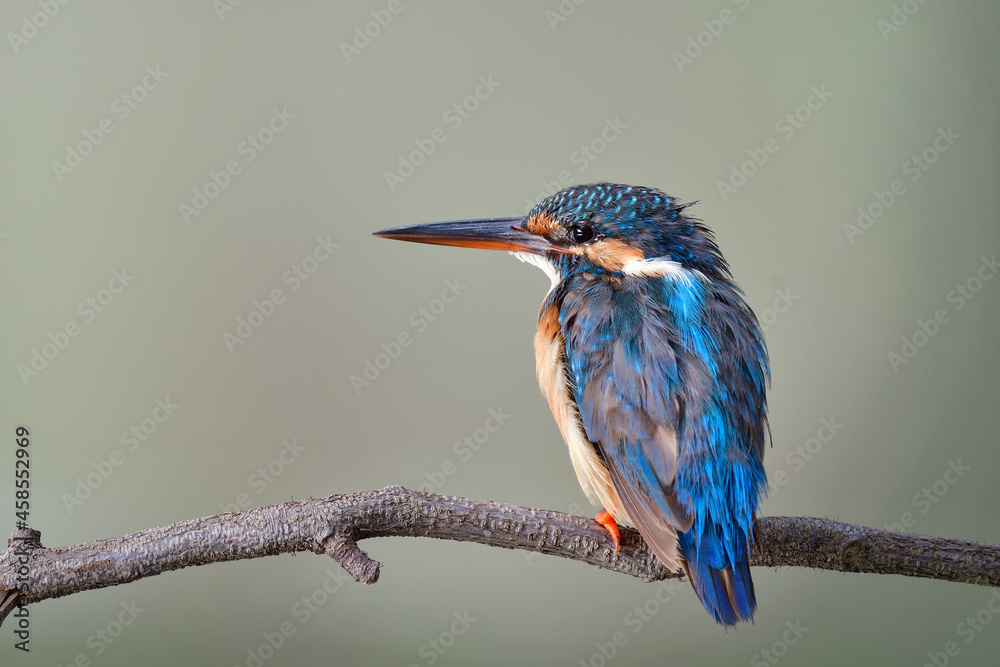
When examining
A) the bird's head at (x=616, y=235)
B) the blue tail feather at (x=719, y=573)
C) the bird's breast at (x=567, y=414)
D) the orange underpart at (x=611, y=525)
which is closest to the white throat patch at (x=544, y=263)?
the bird's head at (x=616, y=235)

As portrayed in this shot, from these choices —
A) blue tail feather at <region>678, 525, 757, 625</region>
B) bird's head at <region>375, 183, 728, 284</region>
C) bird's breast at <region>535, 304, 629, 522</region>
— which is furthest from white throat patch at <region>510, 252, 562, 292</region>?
blue tail feather at <region>678, 525, 757, 625</region>

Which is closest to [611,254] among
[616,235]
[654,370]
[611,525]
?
[616,235]

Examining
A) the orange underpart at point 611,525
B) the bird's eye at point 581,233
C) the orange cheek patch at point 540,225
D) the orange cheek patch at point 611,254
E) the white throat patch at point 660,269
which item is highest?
the orange cheek patch at point 540,225

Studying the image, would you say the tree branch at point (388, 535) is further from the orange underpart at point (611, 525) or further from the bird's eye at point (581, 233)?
the bird's eye at point (581, 233)

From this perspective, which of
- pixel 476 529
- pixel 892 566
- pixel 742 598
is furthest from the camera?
pixel 892 566

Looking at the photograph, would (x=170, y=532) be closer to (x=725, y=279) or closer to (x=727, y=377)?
(x=727, y=377)

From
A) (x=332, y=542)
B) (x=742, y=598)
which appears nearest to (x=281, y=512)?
(x=332, y=542)
